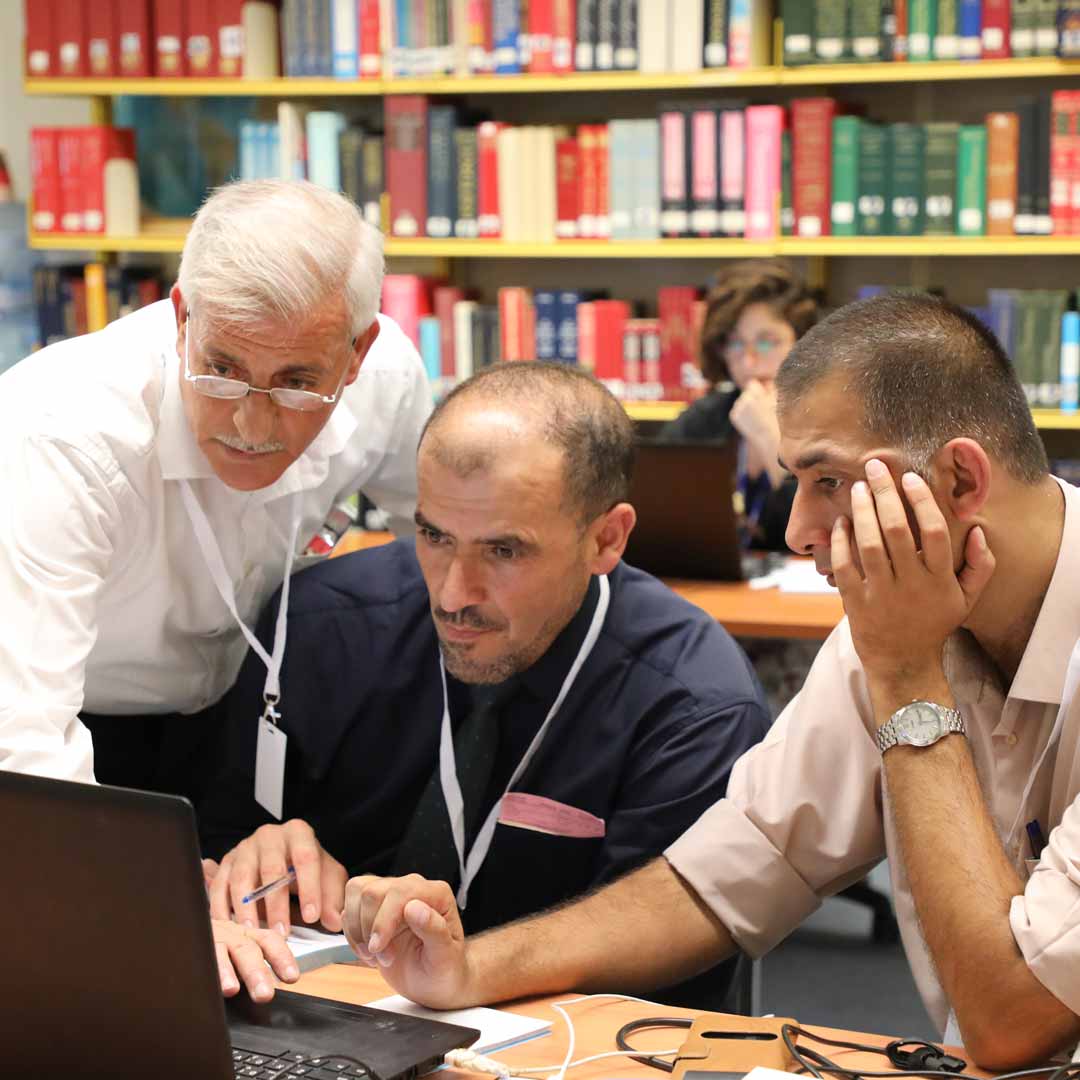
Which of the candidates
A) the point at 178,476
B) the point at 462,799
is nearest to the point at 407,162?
the point at 178,476

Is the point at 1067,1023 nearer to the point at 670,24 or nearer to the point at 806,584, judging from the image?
the point at 806,584

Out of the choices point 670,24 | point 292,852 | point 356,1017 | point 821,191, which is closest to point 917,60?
point 821,191

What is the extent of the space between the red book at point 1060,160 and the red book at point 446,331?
1.85 m

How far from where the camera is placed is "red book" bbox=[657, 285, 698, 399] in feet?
15.6

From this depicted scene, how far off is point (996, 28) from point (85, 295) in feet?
9.96

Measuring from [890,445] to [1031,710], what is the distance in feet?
0.99

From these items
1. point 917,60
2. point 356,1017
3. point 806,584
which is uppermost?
point 917,60

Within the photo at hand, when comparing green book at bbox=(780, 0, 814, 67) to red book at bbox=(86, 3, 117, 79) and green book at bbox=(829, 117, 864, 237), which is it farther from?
red book at bbox=(86, 3, 117, 79)

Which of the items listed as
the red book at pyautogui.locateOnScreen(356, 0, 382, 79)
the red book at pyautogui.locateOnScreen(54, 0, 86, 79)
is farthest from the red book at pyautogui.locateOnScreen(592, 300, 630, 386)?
the red book at pyautogui.locateOnScreen(54, 0, 86, 79)

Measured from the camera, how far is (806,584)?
12.0ft

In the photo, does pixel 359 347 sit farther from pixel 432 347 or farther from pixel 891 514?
pixel 432 347

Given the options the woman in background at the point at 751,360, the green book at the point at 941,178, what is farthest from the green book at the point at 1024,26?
the woman in background at the point at 751,360

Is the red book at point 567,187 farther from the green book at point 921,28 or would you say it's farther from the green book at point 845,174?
the green book at point 921,28

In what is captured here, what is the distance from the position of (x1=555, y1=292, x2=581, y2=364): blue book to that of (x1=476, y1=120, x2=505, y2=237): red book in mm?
289
